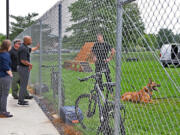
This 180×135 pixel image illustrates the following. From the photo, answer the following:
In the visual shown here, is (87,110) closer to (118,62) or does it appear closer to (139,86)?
(139,86)

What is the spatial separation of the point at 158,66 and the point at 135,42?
18.7 inches

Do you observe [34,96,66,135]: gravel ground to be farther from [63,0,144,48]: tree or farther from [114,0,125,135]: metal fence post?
[114,0,125,135]: metal fence post

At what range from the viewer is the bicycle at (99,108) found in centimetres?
305

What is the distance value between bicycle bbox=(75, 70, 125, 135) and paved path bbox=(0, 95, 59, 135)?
0.68 m

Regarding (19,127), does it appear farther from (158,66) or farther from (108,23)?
(158,66)

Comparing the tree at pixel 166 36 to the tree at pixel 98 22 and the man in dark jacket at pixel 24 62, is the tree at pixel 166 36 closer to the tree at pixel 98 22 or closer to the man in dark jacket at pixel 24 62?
the tree at pixel 98 22

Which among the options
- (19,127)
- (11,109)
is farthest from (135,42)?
(11,109)

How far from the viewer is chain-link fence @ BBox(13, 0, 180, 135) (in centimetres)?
193

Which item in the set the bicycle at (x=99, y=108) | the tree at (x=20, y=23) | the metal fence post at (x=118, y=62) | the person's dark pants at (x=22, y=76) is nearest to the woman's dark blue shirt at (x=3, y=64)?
the person's dark pants at (x=22, y=76)

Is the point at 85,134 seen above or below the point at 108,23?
below

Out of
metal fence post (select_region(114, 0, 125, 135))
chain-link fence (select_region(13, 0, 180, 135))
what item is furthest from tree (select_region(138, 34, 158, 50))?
metal fence post (select_region(114, 0, 125, 135))

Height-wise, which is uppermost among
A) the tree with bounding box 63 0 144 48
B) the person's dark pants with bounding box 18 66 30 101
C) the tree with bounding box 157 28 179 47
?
the tree with bounding box 63 0 144 48

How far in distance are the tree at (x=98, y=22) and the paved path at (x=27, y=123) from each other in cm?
164

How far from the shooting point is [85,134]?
3908 millimetres
